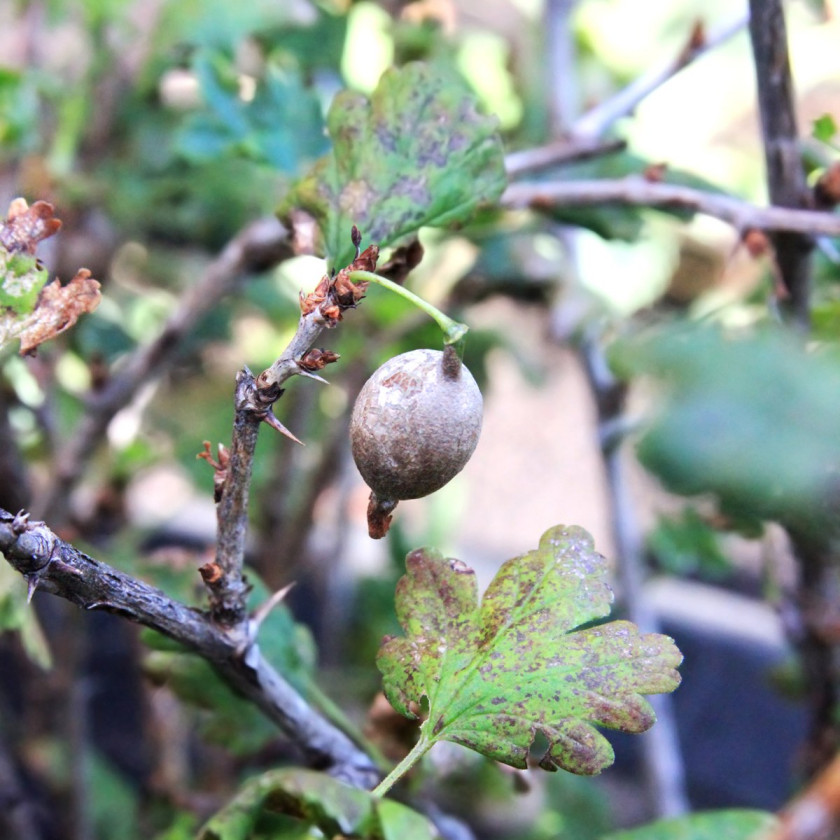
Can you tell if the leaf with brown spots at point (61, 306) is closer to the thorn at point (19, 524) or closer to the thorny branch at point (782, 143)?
the thorn at point (19, 524)

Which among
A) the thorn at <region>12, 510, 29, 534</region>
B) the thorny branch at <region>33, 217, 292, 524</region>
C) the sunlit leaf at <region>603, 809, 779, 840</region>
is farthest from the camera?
the thorny branch at <region>33, 217, 292, 524</region>

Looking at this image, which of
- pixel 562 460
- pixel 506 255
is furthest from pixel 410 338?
pixel 562 460

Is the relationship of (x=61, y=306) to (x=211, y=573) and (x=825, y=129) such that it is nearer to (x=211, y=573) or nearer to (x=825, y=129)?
(x=211, y=573)

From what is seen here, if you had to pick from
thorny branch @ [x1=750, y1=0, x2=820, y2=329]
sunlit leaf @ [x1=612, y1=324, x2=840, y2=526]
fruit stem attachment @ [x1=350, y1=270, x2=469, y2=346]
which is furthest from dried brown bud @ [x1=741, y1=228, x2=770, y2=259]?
fruit stem attachment @ [x1=350, y1=270, x2=469, y2=346]

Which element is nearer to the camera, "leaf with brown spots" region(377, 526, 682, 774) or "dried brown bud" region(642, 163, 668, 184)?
"leaf with brown spots" region(377, 526, 682, 774)

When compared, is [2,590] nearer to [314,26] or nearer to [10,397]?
[10,397]

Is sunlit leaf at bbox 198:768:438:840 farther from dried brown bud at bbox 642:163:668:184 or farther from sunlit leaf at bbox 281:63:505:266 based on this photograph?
dried brown bud at bbox 642:163:668:184

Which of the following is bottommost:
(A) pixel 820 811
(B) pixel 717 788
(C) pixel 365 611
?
(B) pixel 717 788
